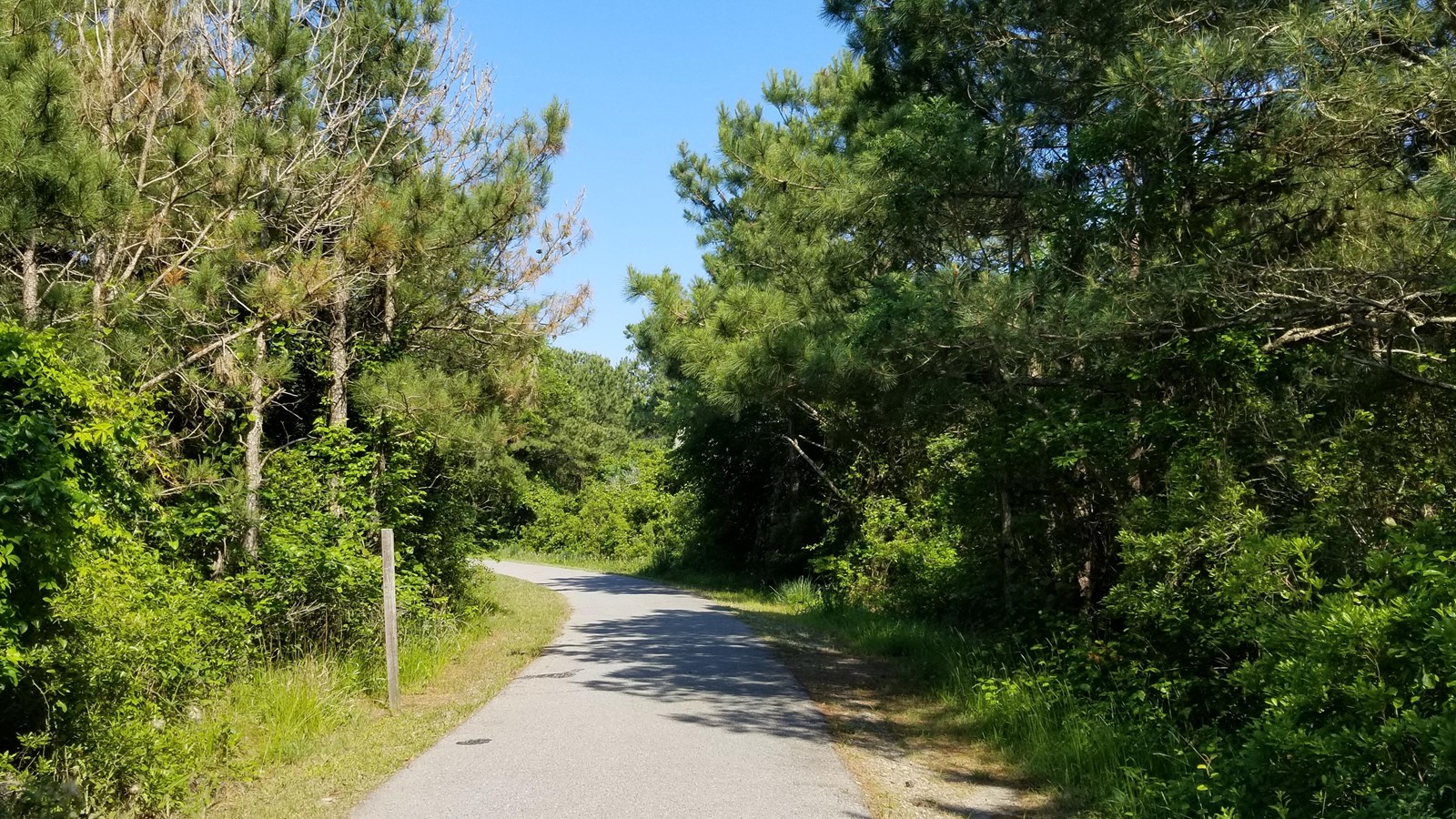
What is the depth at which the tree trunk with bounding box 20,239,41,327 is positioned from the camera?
7004 mm

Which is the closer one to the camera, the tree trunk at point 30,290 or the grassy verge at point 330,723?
the grassy verge at point 330,723

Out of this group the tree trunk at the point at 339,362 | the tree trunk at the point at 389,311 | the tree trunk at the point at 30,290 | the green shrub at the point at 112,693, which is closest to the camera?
the green shrub at the point at 112,693

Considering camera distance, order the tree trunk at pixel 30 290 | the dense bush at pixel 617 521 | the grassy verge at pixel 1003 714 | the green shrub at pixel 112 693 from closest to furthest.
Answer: the green shrub at pixel 112 693 → the grassy verge at pixel 1003 714 → the tree trunk at pixel 30 290 → the dense bush at pixel 617 521

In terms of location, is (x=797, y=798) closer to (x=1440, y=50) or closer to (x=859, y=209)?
(x=859, y=209)

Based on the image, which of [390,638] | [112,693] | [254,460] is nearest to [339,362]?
[254,460]

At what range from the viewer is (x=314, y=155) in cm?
960

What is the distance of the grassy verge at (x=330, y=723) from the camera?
6461 mm

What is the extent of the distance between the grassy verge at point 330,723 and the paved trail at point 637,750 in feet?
0.91

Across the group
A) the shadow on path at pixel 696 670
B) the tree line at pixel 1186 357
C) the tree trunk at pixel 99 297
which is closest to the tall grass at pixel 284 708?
the shadow on path at pixel 696 670

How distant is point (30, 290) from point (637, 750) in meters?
5.52

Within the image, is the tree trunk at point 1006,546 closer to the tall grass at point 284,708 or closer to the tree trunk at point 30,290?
the tall grass at point 284,708

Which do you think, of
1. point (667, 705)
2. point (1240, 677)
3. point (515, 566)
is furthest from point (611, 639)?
point (515, 566)

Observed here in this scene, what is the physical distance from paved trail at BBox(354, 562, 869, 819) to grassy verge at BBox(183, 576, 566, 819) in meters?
0.28

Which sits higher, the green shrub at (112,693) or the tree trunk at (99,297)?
the tree trunk at (99,297)
